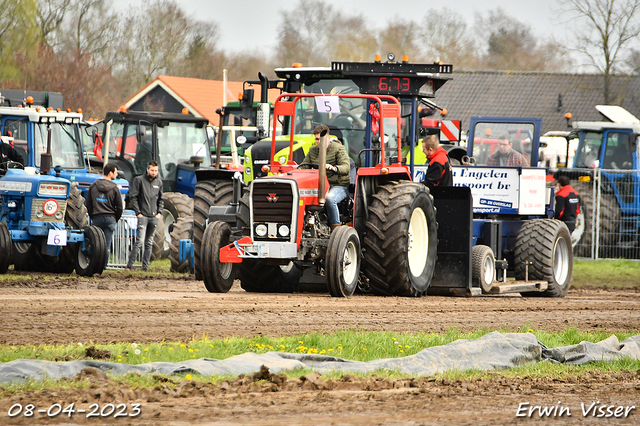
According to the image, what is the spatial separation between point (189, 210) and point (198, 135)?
3393mm

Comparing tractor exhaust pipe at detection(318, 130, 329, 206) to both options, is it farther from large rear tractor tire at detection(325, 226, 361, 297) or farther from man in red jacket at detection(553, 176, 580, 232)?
man in red jacket at detection(553, 176, 580, 232)

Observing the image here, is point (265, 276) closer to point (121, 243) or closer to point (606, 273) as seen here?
point (121, 243)

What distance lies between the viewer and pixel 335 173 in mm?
11133

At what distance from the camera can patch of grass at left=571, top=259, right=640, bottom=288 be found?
1739 centimetres

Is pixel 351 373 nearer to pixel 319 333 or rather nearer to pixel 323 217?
pixel 319 333

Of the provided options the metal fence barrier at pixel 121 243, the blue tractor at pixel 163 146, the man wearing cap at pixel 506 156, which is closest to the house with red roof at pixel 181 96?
the blue tractor at pixel 163 146

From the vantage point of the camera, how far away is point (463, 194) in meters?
12.4

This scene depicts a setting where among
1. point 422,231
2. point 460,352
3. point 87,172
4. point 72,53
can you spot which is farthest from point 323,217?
point 72,53

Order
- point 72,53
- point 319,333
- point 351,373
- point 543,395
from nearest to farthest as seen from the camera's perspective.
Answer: point 543,395 → point 351,373 → point 319,333 → point 72,53

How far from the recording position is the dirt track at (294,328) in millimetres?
4934

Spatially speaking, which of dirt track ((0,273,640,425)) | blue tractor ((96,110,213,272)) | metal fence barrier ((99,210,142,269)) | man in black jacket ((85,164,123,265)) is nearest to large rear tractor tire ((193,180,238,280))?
dirt track ((0,273,640,425))

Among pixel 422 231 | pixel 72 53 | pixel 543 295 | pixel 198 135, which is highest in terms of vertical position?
pixel 72 53

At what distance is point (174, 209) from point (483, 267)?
290 inches

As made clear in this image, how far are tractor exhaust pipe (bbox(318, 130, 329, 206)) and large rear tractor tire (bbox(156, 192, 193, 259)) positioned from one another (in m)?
7.01
